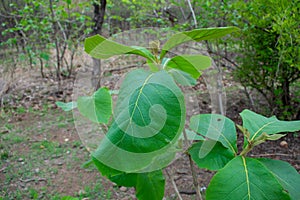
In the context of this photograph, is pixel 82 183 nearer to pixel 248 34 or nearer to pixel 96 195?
pixel 96 195

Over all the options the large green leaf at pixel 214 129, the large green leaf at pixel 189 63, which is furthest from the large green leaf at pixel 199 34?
the large green leaf at pixel 214 129

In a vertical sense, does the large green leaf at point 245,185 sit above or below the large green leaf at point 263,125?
below

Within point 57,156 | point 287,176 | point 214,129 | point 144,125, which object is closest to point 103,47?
point 144,125

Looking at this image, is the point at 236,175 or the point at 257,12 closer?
the point at 236,175

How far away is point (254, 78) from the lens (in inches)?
111

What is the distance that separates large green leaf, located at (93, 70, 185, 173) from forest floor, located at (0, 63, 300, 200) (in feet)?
1.54

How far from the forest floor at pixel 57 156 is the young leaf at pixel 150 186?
0.38 m

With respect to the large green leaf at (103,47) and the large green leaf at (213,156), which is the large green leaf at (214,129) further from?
the large green leaf at (103,47)

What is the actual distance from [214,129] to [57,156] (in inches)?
87.8

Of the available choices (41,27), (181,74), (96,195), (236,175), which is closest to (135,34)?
(181,74)

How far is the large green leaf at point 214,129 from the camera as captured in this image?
2.25 feet

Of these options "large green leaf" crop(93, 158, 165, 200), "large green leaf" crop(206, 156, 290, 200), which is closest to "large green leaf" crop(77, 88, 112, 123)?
"large green leaf" crop(93, 158, 165, 200)

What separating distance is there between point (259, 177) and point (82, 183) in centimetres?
188

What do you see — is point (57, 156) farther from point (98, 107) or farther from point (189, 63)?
point (189, 63)
